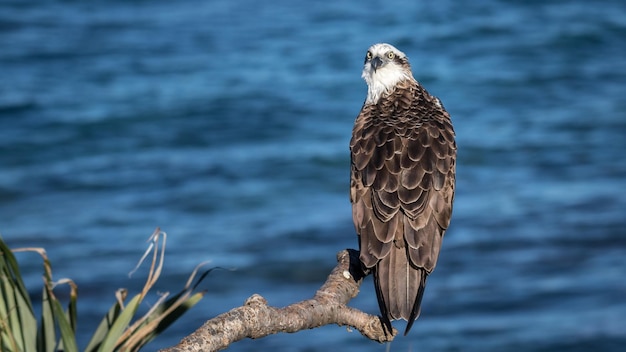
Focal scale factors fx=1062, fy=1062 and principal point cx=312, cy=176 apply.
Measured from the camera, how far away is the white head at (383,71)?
6012 mm

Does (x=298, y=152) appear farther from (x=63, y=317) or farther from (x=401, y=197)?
(x=63, y=317)

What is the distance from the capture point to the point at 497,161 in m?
14.1

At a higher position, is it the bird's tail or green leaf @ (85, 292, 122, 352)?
the bird's tail

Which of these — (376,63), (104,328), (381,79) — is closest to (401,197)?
(381,79)

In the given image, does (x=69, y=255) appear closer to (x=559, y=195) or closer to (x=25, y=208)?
(x=25, y=208)

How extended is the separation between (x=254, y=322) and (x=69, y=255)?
8484mm

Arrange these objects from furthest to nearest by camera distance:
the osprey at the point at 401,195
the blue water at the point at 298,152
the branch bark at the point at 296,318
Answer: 1. the blue water at the point at 298,152
2. the osprey at the point at 401,195
3. the branch bark at the point at 296,318

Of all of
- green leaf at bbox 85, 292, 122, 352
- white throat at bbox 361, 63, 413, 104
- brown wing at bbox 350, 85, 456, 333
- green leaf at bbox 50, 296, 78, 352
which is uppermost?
white throat at bbox 361, 63, 413, 104

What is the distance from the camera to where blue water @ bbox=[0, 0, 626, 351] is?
10.7 meters

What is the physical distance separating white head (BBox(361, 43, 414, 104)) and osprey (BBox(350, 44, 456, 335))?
291 mm

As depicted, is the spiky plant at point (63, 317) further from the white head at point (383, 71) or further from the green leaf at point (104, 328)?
the white head at point (383, 71)

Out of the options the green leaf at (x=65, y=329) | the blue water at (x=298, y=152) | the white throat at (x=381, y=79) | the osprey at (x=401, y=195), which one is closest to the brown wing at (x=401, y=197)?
the osprey at (x=401, y=195)

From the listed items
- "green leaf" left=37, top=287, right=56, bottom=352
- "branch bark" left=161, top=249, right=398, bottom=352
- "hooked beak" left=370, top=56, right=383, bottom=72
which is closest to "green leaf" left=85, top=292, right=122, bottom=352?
"green leaf" left=37, top=287, right=56, bottom=352

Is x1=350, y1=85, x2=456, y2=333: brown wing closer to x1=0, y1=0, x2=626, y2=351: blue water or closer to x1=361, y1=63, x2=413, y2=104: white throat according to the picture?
x1=361, y1=63, x2=413, y2=104: white throat
